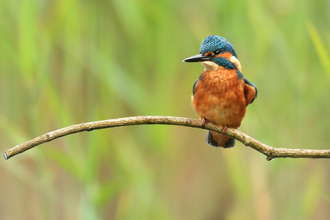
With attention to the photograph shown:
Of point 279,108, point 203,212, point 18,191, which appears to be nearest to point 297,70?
point 279,108

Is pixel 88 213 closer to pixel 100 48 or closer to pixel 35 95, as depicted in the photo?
pixel 35 95

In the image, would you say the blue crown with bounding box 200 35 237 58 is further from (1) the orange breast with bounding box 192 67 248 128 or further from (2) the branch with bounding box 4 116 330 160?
(2) the branch with bounding box 4 116 330 160

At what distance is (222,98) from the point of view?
1600 mm

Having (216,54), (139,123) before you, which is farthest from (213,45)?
(139,123)

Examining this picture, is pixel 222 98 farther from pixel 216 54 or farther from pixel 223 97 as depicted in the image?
pixel 216 54

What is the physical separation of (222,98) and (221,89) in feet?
0.12

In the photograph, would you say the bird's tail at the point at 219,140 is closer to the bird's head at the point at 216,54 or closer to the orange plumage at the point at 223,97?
the orange plumage at the point at 223,97

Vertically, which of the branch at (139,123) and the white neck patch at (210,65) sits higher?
the white neck patch at (210,65)

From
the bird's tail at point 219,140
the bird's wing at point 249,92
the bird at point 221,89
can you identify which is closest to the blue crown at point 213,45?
the bird at point 221,89

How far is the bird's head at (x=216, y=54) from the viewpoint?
1.53 m

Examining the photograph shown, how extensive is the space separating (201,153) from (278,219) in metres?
0.65

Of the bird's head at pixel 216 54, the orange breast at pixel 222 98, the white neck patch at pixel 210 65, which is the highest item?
the bird's head at pixel 216 54

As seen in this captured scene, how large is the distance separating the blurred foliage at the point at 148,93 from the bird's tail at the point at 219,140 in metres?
0.38

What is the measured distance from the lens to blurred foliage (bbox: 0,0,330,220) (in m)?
1.97
